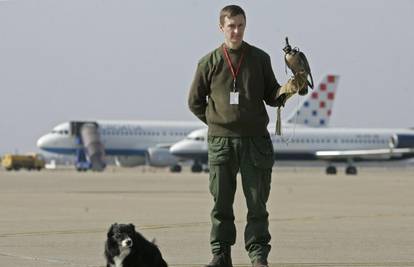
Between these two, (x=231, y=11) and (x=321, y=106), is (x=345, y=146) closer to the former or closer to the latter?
(x=321, y=106)

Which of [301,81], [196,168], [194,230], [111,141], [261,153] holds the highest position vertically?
[301,81]

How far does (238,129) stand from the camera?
7.73 metres

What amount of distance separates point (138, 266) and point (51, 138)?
217 feet

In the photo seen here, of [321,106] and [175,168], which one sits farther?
[321,106]

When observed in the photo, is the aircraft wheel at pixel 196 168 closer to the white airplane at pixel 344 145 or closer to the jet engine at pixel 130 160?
the white airplane at pixel 344 145

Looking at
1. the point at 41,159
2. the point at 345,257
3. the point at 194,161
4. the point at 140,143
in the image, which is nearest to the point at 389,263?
the point at 345,257

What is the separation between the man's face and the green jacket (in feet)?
0.34

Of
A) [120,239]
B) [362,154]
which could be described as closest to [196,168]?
[362,154]

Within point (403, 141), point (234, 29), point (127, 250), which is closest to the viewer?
point (127, 250)

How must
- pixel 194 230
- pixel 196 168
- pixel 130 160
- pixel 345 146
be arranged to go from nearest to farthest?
1. pixel 194 230
2. pixel 196 168
3. pixel 345 146
4. pixel 130 160

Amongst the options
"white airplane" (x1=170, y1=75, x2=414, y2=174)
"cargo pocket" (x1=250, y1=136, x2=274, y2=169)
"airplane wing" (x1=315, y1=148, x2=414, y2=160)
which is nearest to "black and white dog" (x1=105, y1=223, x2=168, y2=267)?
"cargo pocket" (x1=250, y1=136, x2=274, y2=169)

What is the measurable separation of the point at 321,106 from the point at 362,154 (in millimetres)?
11650

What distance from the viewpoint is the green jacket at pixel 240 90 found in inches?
304

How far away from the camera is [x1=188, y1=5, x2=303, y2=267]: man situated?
25.3ft
